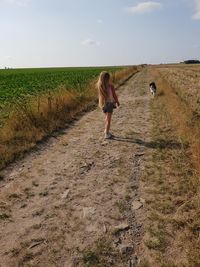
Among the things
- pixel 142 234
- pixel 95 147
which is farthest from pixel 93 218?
pixel 95 147

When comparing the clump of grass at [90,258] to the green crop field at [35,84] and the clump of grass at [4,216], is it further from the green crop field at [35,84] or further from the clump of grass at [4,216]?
the green crop field at [35,84]

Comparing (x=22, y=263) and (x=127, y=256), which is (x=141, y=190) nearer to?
(x=127, y=256)

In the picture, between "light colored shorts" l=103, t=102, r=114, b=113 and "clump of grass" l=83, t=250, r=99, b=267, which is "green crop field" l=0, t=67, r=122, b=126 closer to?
"light colored shorts" l=103, t=102, r=114, b=113

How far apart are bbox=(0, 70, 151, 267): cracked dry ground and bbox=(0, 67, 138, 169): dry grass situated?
413 mm

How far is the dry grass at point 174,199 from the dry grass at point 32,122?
329 cm

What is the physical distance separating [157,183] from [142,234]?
75.1 inches

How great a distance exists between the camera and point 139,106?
56.5ft

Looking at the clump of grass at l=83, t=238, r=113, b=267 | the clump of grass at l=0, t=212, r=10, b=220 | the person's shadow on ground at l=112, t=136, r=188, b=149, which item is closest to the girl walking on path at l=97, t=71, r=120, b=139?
the person's shadow on ground at l=112, t=136, r=188, b=149

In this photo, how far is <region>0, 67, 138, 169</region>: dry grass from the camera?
9.06m

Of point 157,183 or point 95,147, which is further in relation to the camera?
point 95,147

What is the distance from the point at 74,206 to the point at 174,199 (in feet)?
5.29

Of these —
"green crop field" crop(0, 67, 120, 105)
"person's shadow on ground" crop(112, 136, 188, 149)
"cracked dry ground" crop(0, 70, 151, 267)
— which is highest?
"cracked dry ground" crop(0, 70, 151, 267)

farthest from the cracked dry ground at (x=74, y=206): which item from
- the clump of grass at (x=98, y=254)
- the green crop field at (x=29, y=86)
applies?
the green crop field at (x=29, y=86)

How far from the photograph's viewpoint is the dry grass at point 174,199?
436cm
